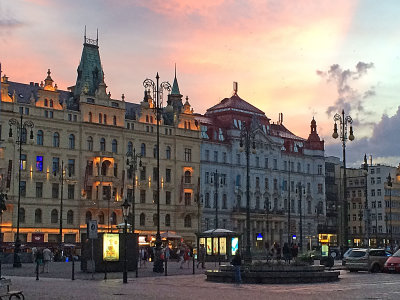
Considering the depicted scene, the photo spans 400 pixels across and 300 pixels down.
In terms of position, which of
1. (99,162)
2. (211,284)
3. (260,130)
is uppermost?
(260,130)

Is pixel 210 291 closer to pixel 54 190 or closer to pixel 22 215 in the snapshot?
pixel 22 215

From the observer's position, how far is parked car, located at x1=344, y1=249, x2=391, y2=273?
48188 mm

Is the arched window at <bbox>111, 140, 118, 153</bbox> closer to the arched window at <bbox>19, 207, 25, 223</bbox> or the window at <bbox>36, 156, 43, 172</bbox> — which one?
the window at <bbox>36, 156, 43, 172</bbox>

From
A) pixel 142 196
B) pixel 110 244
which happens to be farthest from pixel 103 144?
pixel 110 244

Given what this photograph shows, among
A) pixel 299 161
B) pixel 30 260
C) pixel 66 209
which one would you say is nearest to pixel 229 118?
pixel 299 161

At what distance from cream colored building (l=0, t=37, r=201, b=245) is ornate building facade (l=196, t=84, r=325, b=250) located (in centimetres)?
417

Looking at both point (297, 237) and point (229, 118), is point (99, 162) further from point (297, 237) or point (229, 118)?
point (297, 237)

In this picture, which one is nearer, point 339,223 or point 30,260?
point 30,260

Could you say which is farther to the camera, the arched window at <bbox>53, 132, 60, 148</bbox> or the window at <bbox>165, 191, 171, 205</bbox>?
the window at <bbox>165, 191, 171, 205</bbox>

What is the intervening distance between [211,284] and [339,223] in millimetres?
105351

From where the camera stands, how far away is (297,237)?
117m

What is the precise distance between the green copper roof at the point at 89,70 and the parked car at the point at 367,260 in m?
52.4

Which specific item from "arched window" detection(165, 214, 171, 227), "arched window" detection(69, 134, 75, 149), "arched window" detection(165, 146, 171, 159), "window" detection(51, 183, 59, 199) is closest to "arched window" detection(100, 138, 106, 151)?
"arched window" detection(69, 134, 75, 149)

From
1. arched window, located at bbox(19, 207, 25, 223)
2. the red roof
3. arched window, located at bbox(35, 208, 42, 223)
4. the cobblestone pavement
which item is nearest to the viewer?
the cobblestone pavement
